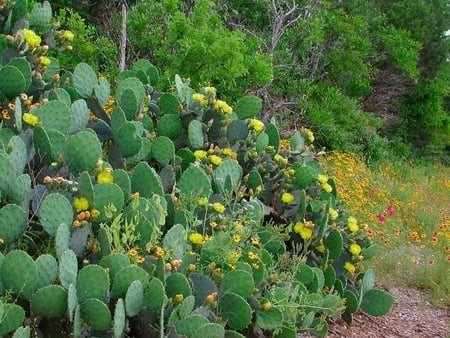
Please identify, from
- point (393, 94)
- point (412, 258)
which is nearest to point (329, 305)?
point (412, 258)

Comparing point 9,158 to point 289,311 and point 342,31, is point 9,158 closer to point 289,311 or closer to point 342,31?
point 289,311

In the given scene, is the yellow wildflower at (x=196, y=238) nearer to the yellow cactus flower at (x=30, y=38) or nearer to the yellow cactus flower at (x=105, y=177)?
the yellow cactus flower at (x=105, y=177)

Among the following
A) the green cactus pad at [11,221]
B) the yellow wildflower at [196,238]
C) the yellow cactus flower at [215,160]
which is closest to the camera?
the green cactus pad at [11,221]

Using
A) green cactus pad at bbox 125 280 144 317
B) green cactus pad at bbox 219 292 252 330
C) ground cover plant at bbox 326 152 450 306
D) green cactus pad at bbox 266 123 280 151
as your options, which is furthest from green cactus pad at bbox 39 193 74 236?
ground cover plant at bbox 326 152 450 306

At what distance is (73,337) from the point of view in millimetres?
2980

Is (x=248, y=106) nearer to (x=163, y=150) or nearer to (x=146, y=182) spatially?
(x=163, y=150)

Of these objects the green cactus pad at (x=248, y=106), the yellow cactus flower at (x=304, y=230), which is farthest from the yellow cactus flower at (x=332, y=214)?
the green cactus pad at (x=248, y=106)

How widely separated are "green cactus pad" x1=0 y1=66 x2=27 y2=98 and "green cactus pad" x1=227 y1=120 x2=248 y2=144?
55.2 inches

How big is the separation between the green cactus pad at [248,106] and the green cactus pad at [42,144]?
1.67m

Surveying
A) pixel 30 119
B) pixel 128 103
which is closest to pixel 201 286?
pixel 30 119

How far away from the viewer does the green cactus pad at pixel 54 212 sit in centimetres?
317

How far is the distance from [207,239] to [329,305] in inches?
37.0

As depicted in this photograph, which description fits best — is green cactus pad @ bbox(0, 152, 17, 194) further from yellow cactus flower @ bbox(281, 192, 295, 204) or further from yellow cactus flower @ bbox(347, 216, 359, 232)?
yellow cactus flower @ bbox(347, 216, 359, 232)

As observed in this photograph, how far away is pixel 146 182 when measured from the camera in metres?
3.72
